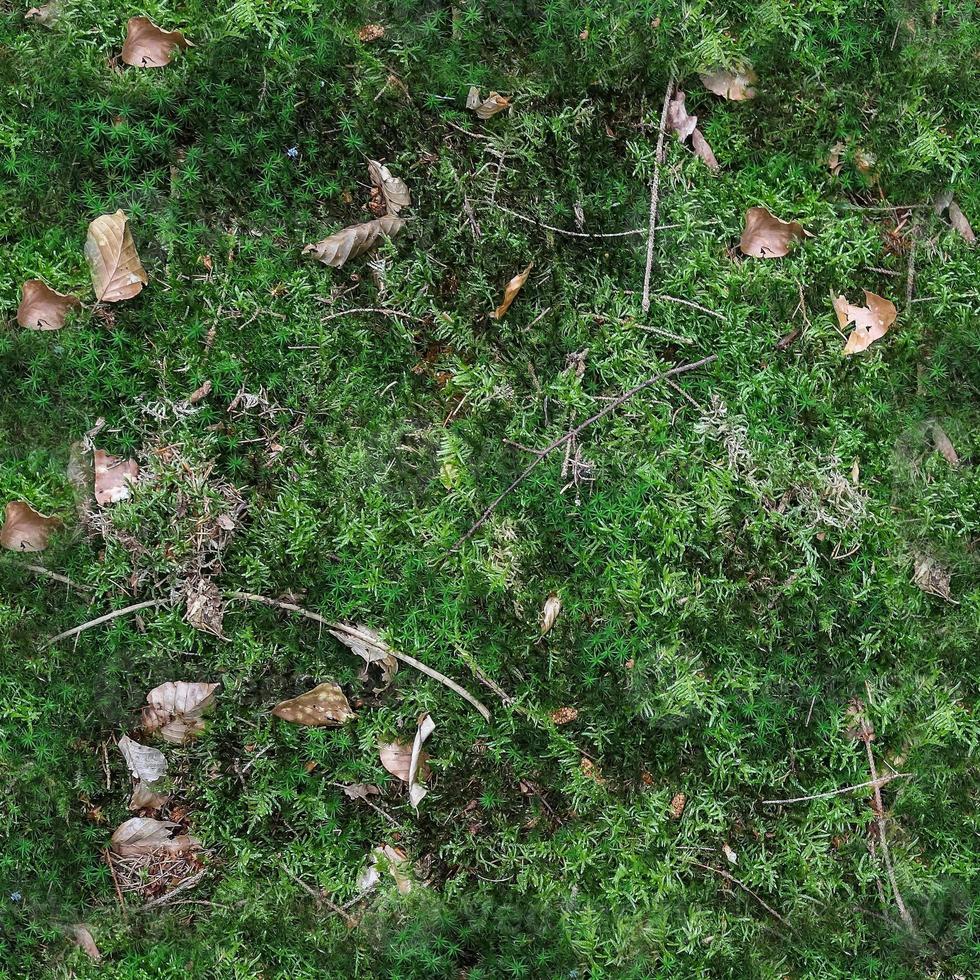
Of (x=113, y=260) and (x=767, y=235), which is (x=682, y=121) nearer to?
(x=767, y=235)

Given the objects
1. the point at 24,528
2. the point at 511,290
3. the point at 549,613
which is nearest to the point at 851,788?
the point at 549,613

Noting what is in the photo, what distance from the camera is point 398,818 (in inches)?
126

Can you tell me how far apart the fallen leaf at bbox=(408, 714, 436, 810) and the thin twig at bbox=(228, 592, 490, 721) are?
162mm

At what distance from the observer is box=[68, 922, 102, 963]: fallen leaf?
3096mm

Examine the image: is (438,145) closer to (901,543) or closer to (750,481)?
(750,481)

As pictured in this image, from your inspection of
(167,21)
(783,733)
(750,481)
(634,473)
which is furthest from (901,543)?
(167,21)

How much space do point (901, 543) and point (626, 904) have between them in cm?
189

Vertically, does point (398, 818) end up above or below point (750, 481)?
below

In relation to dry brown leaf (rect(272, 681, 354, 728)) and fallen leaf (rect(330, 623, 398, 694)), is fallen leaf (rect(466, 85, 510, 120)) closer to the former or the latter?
fallen leaf (rect(330, 623, 398, 694))

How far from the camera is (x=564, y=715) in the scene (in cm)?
323

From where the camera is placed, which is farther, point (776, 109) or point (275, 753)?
point (776, 109)

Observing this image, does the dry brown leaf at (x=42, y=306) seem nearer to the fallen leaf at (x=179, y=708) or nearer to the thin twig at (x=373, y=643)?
the thin twig at (x=373, y=643)

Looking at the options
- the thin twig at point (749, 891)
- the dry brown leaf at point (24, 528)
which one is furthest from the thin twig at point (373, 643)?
the thin twig at point (749, 891)

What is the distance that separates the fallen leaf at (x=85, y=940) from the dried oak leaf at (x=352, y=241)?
2817 mm
